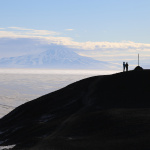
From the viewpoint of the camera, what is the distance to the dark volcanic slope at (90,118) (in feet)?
79.8

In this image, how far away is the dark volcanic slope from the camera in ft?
79.8

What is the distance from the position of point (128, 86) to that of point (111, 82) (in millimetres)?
3437

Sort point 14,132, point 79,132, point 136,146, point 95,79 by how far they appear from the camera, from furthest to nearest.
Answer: point 95,79 → point 14,132 → point 79,132 → point 136,146

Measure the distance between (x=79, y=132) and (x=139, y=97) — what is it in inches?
616

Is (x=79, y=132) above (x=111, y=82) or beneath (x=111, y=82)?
beneath

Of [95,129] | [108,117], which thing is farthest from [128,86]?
[95,129]

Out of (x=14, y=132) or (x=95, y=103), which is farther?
(x=95, y=103)

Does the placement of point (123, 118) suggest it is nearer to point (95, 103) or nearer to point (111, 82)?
point (95, 103)

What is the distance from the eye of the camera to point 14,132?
38.1 meters

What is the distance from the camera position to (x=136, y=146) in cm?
2122

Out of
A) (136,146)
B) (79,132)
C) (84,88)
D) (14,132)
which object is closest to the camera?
(136,146)

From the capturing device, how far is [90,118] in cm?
3272

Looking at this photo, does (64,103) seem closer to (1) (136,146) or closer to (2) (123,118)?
(2) (123,118)

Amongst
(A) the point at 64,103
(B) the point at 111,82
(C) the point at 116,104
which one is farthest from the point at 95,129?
(B) the point at 111,82
